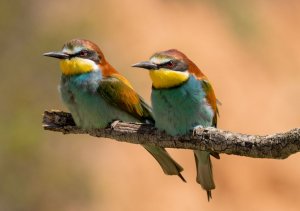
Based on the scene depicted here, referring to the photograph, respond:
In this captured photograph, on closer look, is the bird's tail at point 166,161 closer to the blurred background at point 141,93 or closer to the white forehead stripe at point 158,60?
the white forehead stripe at point 158,60

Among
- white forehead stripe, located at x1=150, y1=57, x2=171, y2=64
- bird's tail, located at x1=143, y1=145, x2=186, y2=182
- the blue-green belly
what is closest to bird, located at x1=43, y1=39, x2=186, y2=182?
bird's tail, located at x1=143, y1=145, x2=186, y2=182

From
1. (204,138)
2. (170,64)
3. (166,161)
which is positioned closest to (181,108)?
(170,64)

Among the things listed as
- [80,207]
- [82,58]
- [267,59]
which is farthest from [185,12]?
Answer: [82,58]

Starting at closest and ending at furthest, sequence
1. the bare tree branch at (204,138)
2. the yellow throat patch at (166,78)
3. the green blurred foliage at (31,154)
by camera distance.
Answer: the bare tree branch at (204,138), the yellow throat patch at (166,78), the green blurred foliage at (31,154)

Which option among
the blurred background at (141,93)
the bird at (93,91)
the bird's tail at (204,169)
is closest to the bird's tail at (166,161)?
the bird at (93,91)

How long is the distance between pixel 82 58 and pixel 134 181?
3.46 m

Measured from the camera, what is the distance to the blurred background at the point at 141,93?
728cm

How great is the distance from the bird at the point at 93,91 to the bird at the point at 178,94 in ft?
0.93

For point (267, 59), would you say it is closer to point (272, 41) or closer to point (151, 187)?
point (272, 41)

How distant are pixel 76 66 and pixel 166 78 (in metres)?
0.49

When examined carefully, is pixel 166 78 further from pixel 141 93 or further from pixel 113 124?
pixel 141 93

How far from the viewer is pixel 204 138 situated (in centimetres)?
352

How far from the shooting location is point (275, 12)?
11.1 metres

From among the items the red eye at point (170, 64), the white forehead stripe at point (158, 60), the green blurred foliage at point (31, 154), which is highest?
the white forehead stripe at point (158, 60)
